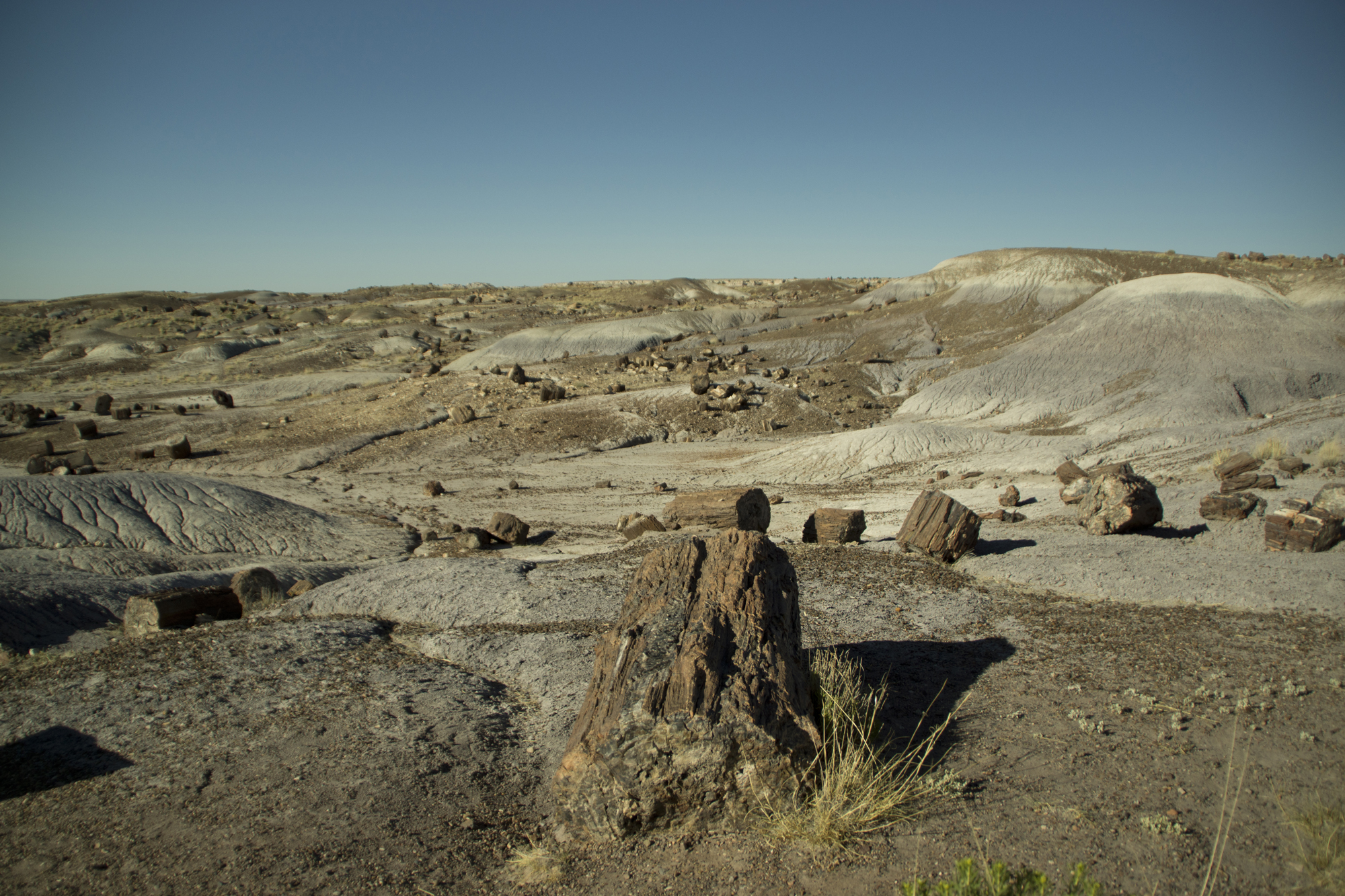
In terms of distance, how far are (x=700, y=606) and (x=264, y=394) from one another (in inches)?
1249

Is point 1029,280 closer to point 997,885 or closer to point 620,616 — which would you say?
point 620,616

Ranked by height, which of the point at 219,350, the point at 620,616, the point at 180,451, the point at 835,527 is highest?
the point at 219,350

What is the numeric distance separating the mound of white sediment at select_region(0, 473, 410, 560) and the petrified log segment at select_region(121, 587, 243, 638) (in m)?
4.99

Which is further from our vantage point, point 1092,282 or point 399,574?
point 1092,282

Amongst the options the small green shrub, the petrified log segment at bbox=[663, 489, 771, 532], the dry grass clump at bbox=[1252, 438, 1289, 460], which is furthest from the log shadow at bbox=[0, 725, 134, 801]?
the dry grass clump at bbox=[1252, 438, 1289, 460]

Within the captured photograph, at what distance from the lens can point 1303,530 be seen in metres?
7.71

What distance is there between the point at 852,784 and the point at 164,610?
7274 mm

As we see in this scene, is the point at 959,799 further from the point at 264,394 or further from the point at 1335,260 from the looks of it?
the point at 1335,260

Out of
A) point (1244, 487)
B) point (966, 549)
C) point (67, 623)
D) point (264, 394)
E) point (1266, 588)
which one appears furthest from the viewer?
point (264, 394)

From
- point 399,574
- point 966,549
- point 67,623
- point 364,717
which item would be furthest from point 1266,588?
point 67,623

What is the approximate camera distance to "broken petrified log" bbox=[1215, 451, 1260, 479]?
10703 mm

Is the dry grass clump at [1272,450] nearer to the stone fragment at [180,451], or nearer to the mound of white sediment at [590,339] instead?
the stone fragment at [180,451]

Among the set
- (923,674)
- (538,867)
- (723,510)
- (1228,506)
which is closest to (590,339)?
(723,510)

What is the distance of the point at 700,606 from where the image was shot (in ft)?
14.5
